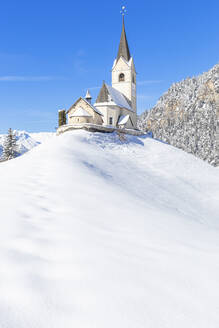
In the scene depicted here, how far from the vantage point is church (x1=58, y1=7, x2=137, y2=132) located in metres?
36.2

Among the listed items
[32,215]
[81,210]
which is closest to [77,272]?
[32,215]

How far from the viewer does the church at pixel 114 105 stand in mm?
36197

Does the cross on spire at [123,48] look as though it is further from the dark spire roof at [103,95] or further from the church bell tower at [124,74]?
the dark spire roof at [103,95]

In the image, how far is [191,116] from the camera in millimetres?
161000

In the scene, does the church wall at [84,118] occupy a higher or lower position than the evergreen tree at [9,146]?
higher

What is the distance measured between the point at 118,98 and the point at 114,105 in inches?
131

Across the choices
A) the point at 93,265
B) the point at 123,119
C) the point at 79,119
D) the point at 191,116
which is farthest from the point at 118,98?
the point at 191,116

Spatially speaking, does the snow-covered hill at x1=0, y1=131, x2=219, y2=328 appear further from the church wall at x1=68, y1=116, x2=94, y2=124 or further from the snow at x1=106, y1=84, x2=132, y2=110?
the snow at x1=106, y1=84, x2=132, y2=110

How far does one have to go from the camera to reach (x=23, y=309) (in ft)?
11.5

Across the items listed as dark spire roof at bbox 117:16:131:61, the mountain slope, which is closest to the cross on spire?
dark spire roof at bbox 117:16:131:61

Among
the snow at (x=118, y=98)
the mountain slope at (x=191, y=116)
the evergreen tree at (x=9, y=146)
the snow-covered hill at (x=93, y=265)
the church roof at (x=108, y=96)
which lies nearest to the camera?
the snow-covered hill at (x=93, y=265)

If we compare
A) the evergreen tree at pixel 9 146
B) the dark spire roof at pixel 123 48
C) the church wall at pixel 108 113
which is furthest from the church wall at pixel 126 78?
the evergreen tree at pixel 9 146

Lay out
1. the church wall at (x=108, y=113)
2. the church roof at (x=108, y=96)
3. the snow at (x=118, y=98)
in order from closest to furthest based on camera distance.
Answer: the church wall at (x=108, y=113), the church roof at (x=108, y=96), the snow at (x=118, y=98)

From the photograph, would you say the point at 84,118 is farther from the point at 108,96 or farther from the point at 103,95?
the point at 103,95
